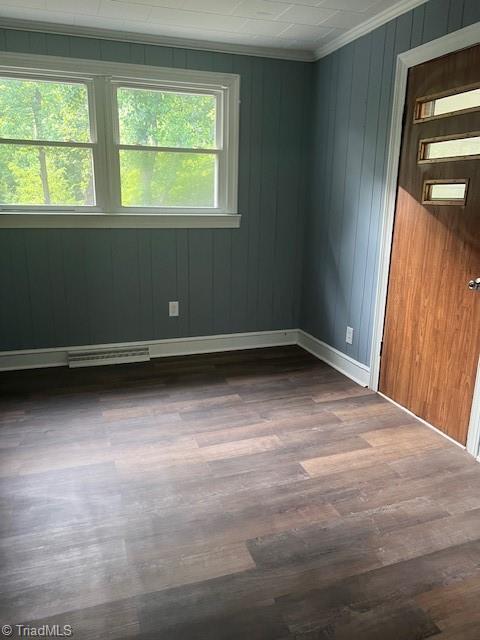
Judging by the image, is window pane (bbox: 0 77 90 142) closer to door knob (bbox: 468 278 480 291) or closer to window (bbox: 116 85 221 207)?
window (bbox: 116 85 221 207)

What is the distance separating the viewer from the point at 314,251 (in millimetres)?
4016

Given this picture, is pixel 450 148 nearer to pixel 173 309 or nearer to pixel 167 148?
pixel 167 148

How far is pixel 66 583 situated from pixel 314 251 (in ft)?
10.0

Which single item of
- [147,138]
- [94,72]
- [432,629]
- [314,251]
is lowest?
[432,629]

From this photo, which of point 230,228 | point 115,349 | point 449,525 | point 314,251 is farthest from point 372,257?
point 115,349

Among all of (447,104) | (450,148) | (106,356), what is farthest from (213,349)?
(447,104)

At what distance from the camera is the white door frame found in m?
2.45

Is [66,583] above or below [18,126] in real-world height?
below

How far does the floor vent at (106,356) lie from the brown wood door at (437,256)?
1.97 m

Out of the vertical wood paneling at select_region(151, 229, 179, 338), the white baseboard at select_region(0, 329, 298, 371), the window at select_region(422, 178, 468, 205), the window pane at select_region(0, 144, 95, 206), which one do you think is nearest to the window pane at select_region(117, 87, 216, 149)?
the window pane at select_region(0, 144, 95, 206)

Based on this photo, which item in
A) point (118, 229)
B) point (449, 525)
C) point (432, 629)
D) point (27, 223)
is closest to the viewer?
point (432, 629)

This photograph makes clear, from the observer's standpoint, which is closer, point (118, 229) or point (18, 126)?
point (18, 126)

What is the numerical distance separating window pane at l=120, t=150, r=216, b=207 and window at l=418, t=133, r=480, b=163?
1.69m

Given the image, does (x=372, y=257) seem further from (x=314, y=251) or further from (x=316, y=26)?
(x=316, y=26)
